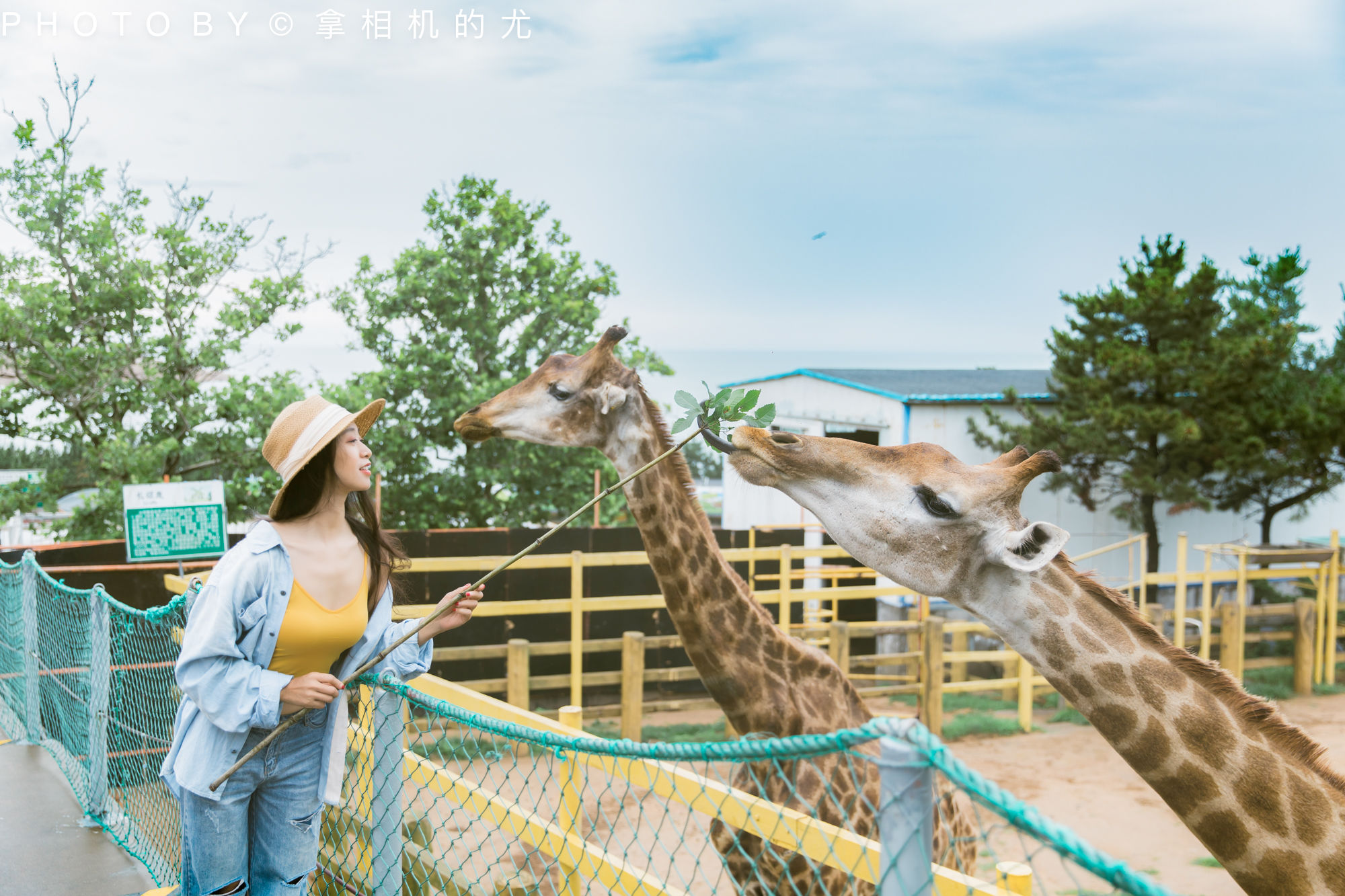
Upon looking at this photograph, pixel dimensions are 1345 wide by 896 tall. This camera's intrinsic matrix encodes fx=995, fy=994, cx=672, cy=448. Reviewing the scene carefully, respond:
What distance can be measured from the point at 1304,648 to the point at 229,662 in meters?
11.8

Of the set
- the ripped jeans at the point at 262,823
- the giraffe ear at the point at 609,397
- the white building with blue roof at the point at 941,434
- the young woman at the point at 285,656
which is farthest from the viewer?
the white building with blue roof at the point at 941,434

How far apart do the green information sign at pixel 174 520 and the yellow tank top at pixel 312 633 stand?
4.18m

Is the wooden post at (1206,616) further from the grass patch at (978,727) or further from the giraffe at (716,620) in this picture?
the giraffe at (716,620)

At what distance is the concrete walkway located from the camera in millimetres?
3578

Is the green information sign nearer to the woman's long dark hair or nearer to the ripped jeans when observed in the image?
the woman's long dark hair

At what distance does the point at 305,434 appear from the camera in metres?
2.30

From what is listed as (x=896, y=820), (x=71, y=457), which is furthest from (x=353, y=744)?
(x=71, y=457)

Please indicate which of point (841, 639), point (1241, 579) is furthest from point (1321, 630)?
point (841, 639)

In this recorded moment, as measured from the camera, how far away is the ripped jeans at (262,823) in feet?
7.25

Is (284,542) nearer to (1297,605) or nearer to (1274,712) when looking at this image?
(1274,712)

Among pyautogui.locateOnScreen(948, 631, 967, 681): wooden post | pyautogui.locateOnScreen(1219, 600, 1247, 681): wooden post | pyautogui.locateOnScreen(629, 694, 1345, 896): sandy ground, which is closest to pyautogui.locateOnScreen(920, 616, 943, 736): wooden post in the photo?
pyautogui.locateOnScreen(629, 694, 1345, 896): sandy ground

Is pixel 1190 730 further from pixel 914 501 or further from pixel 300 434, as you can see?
pixel 300 434

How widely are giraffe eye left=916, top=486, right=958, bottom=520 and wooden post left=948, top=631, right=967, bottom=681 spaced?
25.1 feet

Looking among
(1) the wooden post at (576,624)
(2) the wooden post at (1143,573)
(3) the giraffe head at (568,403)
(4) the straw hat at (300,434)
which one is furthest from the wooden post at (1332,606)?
(4) the straw hat at (300,434)
